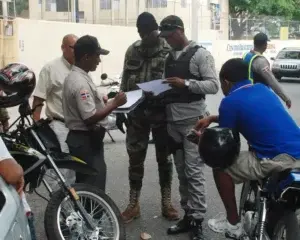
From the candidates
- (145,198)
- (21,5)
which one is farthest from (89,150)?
(21,5)

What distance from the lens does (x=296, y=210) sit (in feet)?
10.9

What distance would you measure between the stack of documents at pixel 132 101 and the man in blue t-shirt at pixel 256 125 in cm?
103

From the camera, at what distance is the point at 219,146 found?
341 cm

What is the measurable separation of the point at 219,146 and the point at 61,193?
122cm

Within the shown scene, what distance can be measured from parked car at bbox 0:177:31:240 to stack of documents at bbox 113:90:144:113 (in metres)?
1.97

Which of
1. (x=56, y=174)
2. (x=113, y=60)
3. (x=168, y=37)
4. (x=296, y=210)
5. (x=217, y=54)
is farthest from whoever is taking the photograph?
(x=217, y=54)

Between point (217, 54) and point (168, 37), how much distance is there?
84.4 ft

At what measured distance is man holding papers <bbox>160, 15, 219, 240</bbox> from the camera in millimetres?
4465

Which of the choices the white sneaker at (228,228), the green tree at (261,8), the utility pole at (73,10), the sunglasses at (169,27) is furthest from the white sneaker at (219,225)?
the green tree at (261,8)

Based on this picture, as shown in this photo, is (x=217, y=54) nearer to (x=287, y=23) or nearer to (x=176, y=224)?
(x=287, y=23)

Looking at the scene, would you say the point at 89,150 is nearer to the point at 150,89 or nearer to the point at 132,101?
the point at 132,101

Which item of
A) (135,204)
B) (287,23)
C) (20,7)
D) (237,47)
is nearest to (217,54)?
(237,47)

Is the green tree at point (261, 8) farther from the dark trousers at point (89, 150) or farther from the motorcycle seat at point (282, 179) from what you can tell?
the motorcycle seat at point (282, 179)

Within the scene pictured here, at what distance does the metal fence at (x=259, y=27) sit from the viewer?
32.8 m
